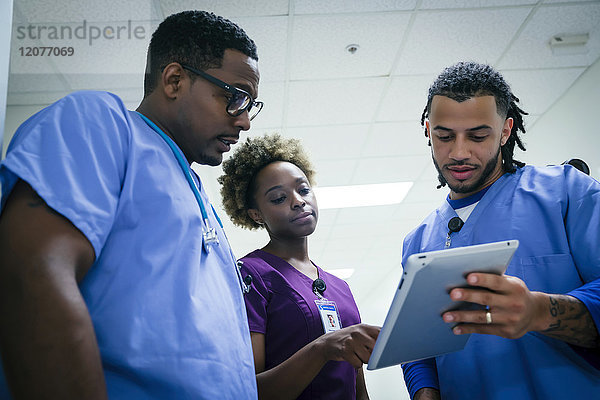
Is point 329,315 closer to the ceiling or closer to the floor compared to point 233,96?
closer to the floor

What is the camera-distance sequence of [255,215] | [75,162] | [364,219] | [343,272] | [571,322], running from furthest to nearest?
[343,272]
[364,219]
[255,215]
[571,322]
[75,162]

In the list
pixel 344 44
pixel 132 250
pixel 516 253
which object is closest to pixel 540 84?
pixel 344 44

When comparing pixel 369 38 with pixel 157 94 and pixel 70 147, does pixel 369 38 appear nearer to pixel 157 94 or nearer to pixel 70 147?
pixel 157 94

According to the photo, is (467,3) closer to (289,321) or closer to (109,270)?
(289,321)

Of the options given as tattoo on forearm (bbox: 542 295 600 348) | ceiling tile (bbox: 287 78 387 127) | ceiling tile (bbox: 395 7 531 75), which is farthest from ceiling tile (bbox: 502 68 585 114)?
tattoo on forearm (bbox: 542 295 600 348)

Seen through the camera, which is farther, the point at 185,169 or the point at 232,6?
the point at 232,6

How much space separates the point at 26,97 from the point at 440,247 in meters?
2.87

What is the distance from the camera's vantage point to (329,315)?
1.42 meters

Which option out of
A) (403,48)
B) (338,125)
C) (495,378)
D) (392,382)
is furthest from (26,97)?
(392,382)

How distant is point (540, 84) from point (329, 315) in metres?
2.89

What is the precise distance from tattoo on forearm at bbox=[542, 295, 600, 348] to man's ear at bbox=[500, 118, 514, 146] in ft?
1.71

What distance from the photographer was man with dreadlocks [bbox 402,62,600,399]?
92 cm

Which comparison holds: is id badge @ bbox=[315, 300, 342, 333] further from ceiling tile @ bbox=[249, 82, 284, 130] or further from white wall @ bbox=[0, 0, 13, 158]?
ceiling tile @ bbox=[249, 82, 284, 130]

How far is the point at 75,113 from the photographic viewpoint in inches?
26.7
